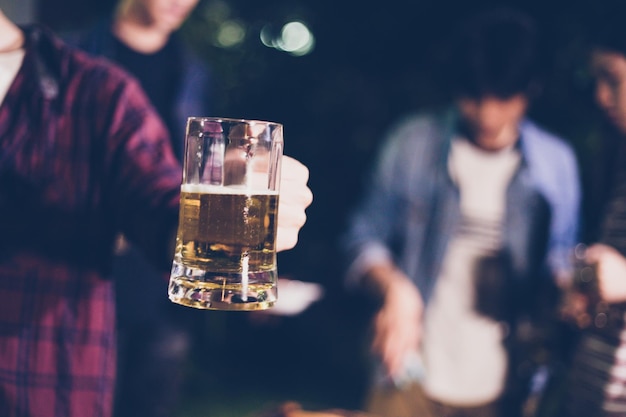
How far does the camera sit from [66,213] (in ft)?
4.89

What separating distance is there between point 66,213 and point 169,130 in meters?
1.40

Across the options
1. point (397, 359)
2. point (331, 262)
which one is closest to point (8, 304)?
point (397, 359)

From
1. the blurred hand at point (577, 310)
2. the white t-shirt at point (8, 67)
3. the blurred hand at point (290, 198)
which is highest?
the white t-shirt at point (8, 67)

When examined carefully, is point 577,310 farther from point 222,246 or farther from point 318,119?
point 318,119

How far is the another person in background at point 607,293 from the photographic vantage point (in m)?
1.99

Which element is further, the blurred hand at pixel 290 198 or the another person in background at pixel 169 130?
the another person in background at pixel 169 130

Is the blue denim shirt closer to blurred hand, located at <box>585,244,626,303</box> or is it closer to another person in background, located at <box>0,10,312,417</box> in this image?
blurred hand, located at <box>585,244,626,303</box>

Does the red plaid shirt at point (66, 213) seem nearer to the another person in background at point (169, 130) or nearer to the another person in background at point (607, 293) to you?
the another person in background at point (169, 130)

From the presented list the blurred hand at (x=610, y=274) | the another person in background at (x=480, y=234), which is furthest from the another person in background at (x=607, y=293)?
the another person in background at (x=480, y=234)

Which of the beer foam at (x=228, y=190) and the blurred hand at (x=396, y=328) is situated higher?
the beer foam at (x=228, y=190)

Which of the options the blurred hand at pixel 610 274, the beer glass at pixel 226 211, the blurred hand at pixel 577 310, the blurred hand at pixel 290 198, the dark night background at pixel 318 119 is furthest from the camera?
the dark night background at pixel 318 119

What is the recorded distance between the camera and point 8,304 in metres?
1.44

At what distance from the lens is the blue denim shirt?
2867 millimetres

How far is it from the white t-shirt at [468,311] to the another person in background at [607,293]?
611 millimetres
